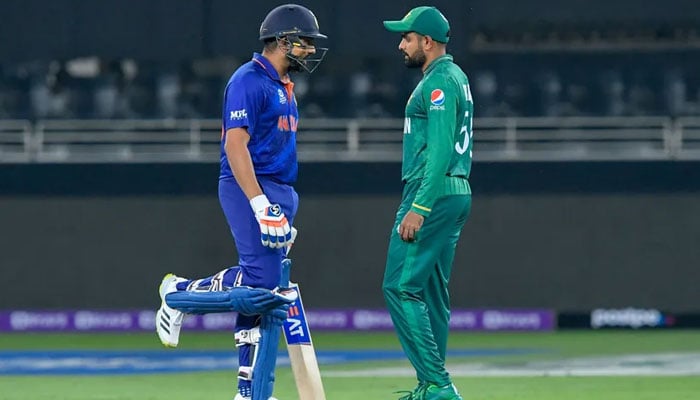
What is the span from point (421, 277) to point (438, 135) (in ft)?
2.60

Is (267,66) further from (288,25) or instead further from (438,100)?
(438,100)

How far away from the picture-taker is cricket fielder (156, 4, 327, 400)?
8.86 m

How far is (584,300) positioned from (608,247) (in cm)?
69

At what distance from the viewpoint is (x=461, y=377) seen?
13.2 meters

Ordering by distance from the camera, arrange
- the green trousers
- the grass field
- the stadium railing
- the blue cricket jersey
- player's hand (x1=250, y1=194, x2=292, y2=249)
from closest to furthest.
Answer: player's hand (x1=250, y1=194, x2=292, y2=249) < the blue cricket jersey < the green trousers < the grass field < the stadium railing

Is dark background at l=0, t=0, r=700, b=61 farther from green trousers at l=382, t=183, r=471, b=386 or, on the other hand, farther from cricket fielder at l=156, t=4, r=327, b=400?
cricket fielder at l=156, t=4, r=327, b=400

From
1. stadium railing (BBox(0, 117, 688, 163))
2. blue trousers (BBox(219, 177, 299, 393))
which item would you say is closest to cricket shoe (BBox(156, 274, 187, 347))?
blue trousers (BBox(219, 177, 299, 393))

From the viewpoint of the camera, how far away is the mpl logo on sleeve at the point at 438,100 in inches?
373

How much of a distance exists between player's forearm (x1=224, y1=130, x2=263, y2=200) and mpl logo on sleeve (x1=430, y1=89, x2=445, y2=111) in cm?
117

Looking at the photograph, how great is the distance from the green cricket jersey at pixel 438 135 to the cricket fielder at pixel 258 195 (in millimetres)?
710

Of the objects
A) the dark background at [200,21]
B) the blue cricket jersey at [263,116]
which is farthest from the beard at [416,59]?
the dark background at [200,21]

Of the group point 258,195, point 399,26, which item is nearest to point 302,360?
point 258,195

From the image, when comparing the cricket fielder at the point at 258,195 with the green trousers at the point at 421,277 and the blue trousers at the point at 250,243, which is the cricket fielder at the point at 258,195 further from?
the green trousers at the point at 421,277

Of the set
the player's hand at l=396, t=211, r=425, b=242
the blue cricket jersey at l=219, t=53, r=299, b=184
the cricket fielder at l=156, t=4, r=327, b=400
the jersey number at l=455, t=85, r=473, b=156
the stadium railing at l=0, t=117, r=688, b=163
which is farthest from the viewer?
the stadium railing at l=0, t=117, r=688, b=163
